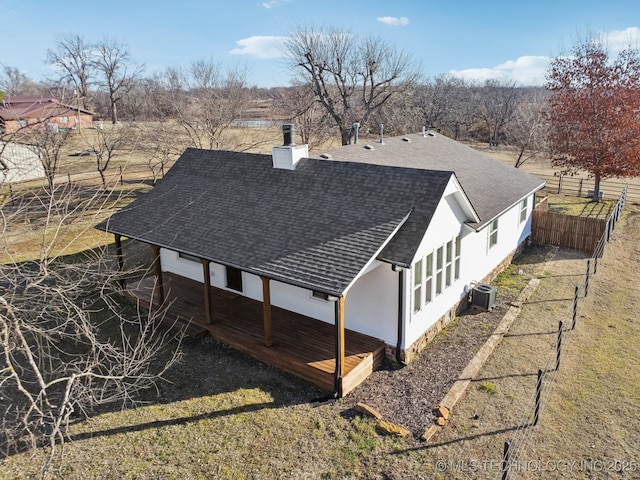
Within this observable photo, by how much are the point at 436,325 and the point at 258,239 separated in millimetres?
5152

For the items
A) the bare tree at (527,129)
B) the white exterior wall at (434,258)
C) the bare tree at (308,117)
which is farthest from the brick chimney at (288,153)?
the bare tree at (527,129)

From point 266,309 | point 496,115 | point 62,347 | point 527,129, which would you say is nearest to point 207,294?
point 266,309

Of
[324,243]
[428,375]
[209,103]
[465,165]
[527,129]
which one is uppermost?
[209,103]

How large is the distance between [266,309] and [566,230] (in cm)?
1410

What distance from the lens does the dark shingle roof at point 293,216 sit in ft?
30.1

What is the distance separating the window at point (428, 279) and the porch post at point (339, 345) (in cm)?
291

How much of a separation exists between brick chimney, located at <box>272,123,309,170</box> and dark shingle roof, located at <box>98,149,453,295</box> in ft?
0.63

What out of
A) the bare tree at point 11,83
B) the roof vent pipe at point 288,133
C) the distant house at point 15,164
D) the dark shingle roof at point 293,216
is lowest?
the dark shingle roof at point 293,216

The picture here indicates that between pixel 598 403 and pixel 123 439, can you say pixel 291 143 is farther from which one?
pixel 598 403

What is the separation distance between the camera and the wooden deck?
9359 mm

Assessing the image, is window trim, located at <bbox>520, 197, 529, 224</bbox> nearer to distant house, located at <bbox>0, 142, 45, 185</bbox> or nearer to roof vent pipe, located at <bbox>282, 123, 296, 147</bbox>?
roof vent pipe, located at <bbox>282, 123, 296, 147</bbox>

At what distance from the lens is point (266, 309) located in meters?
9.69

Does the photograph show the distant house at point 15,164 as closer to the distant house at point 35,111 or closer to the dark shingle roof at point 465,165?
A: the distant house at point 35,111

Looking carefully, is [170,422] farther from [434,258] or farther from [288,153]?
[288,153]
